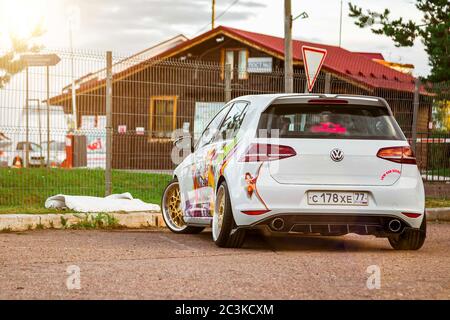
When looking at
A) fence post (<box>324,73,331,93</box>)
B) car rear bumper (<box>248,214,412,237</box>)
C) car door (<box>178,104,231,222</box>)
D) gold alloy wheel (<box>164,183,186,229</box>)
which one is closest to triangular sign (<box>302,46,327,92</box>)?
fence post (<box>324,73,331,93</box>)

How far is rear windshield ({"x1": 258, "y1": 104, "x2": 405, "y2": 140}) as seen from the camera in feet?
29.8

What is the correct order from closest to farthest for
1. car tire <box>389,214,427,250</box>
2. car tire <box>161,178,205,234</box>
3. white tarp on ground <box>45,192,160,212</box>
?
car tire <box>389,214,427,250</box>, car tire <box>161,178,205,234</box>, white tarp on ground <box>45,192,160,212</box>

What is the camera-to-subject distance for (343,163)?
8.95m

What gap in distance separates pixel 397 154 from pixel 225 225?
1786 millimetres

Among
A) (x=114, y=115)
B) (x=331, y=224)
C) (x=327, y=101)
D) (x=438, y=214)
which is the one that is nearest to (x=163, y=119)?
(x=114, y=115)

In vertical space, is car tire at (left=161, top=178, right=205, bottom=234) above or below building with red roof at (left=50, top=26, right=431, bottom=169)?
below

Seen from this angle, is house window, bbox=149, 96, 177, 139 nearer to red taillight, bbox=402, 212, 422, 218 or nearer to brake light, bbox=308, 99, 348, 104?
brake light, bbox=308, 99, 348, 104

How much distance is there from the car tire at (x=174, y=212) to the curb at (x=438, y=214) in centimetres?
442

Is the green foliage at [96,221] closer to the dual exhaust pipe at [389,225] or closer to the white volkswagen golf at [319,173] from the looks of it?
the white volkswagen golf at [319,173]

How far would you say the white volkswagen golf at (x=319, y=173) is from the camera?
29.1 ft

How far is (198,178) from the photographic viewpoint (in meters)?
10.5

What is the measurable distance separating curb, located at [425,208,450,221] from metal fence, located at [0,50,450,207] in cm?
276

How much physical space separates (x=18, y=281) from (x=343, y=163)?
341cm
